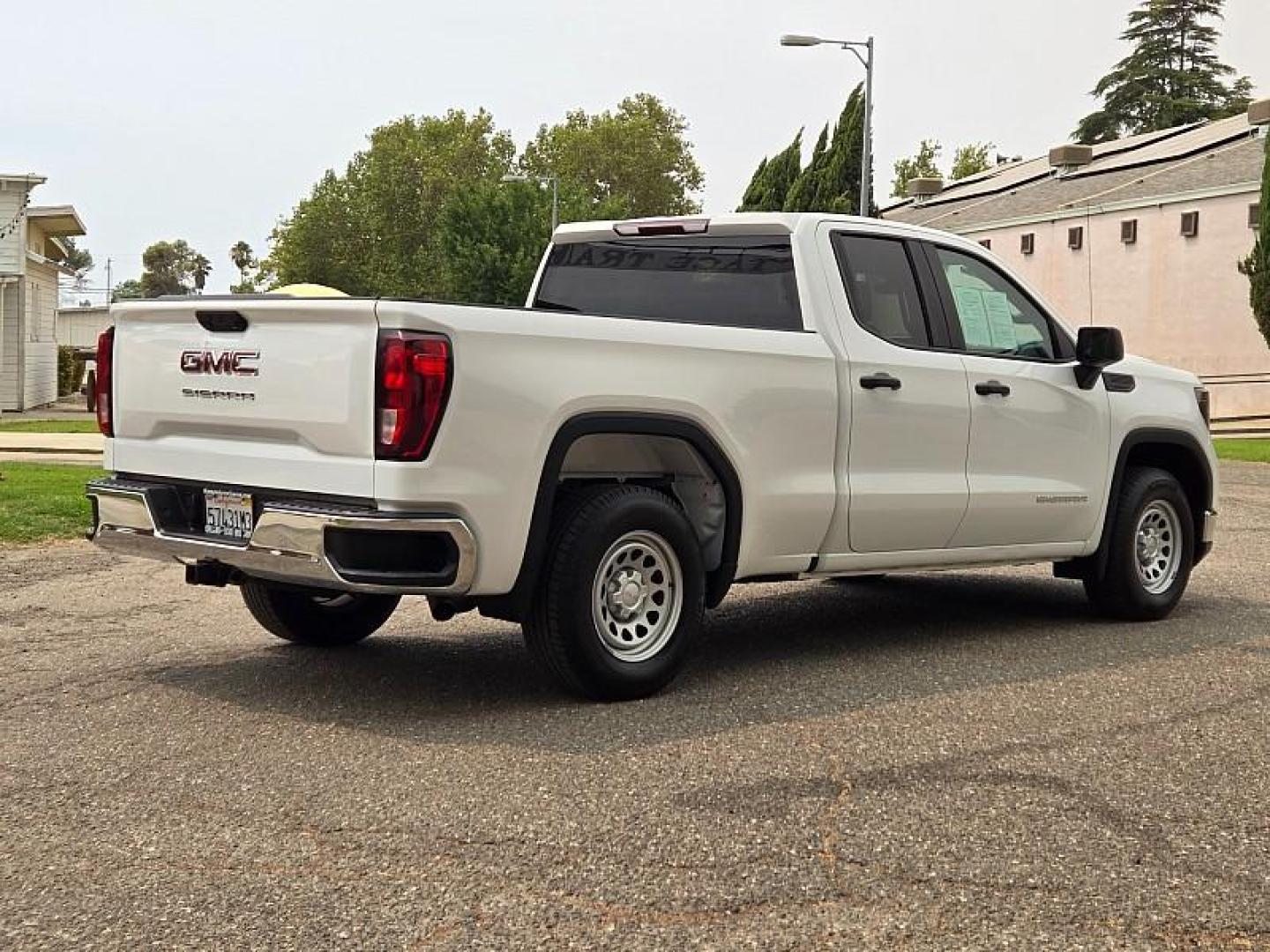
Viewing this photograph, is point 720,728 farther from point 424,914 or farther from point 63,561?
point 63,561

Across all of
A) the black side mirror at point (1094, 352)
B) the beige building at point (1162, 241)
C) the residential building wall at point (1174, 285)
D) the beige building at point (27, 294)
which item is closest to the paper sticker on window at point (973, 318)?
the black side mirror at point (1094, 352)

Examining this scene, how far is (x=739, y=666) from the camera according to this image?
7.11 meters

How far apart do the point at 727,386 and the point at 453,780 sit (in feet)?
6.91

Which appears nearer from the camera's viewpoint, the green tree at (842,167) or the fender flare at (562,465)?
the fender flare at (562,465)

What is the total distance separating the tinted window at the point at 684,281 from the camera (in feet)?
23.4

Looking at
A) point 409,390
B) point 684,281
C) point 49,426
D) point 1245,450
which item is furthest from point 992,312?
point 49,426

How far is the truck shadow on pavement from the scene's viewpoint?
596 centimetres

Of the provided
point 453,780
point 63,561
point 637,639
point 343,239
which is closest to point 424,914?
point 453,780

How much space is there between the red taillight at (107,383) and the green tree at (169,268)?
478 feet

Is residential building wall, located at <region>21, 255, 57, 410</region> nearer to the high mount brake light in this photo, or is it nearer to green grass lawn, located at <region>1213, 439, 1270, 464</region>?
green grass lawn, located at <region>1213, 439, 1270, 464</region>

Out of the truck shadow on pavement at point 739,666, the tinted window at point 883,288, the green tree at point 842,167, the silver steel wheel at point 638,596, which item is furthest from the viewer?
the green tree at point 842,167

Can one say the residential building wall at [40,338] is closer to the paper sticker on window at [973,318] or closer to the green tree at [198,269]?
the paper sticker on window at [973,318]

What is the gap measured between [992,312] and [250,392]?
149 inches

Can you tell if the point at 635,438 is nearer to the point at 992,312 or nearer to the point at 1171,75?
the point at 992,312
